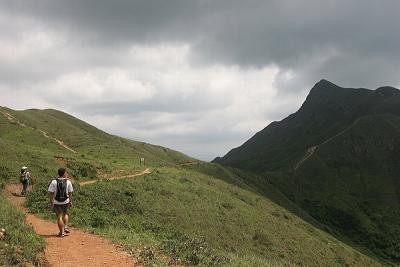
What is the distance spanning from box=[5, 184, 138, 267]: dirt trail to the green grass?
643 mm

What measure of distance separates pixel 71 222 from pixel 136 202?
12.5 meters

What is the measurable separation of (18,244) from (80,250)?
9.87 ft

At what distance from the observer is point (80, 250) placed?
17484 millimetres

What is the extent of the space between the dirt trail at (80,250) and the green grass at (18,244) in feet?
2.11

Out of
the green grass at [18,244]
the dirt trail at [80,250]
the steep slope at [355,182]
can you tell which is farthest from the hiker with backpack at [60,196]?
the steep slope at [355,182]

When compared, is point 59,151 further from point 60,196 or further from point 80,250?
point 80,250

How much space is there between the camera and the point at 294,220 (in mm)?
62281

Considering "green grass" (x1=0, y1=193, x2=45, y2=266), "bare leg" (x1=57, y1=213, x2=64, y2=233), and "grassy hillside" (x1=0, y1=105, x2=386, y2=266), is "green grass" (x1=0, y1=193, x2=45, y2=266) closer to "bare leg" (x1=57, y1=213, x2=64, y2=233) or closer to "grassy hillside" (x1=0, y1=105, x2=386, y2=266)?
"bare leg" (x1=57, y1=213, x2=64, y2=233)

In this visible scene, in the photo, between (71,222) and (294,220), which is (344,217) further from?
(71,222)

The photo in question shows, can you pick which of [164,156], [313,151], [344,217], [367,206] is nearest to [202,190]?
[164,156]

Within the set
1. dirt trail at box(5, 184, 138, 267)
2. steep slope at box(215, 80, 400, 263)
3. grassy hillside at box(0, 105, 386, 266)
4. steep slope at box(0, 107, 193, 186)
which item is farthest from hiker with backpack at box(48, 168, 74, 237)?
steep slope at box(215, 80, 400, 263)

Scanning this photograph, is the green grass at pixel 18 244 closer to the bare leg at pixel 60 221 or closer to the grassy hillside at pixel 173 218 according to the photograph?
the bare leg at pixel 60 221

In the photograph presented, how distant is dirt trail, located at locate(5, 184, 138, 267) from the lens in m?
15.8

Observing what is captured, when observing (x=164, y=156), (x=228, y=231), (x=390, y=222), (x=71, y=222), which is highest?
(x=164, y=156)
